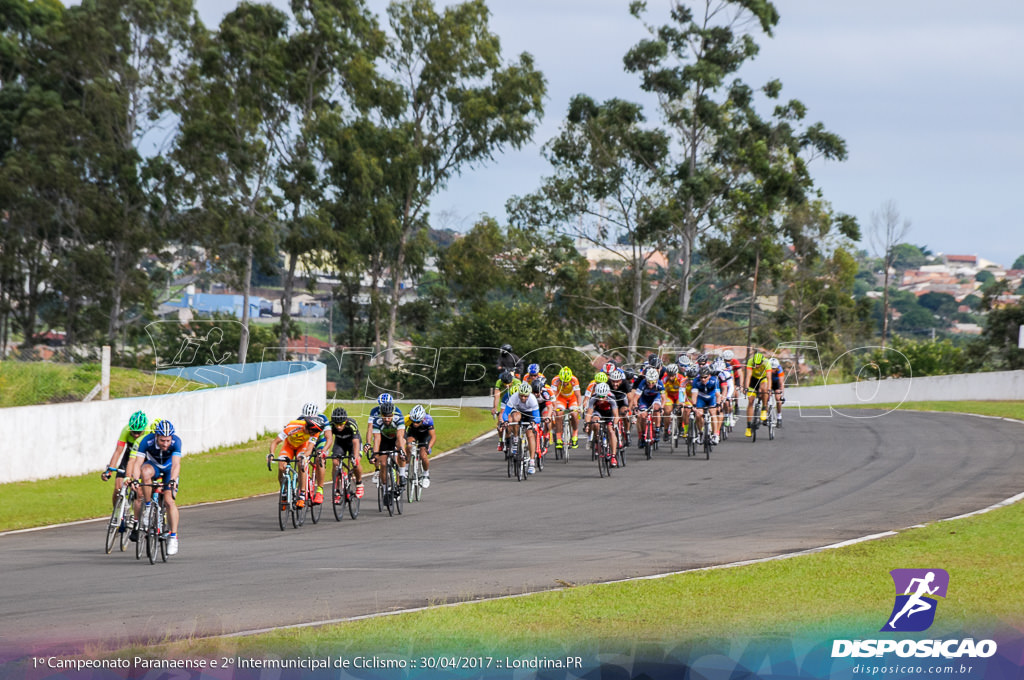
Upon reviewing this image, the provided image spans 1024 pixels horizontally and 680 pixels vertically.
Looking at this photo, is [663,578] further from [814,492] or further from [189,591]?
[814,492]

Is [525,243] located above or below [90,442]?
above

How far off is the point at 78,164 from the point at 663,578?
4559cm

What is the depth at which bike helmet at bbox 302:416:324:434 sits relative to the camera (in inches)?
706

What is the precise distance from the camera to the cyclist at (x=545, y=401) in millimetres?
25344

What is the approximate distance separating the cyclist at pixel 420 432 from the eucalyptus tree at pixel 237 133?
111 feet

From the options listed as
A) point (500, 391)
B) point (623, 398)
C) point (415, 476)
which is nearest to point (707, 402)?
point (623, 398)

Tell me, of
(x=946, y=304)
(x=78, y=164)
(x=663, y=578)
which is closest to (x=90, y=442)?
(x=663, y=578)

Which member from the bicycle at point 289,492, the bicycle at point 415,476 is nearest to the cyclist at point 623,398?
the bicycle at point 415,476

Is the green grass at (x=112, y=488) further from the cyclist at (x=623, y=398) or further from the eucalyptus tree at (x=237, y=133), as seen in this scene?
the eucalyptus tree at (x=237, y=133)

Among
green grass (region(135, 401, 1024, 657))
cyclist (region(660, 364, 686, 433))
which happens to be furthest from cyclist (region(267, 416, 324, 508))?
cyclist (region(660, 364, 686, 433))

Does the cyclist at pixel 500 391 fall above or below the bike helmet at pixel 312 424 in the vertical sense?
above

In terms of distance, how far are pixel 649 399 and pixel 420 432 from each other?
7.65 meters

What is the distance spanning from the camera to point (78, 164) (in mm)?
52156

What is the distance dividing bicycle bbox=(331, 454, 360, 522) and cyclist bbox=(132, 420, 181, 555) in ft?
13.9
